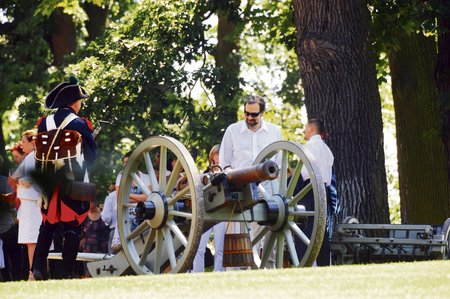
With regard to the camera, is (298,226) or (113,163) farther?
(298,226)

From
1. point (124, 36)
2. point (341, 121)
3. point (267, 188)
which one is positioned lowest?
point (267, 188)

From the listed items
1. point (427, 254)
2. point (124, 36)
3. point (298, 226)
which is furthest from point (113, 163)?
point (124, 36)

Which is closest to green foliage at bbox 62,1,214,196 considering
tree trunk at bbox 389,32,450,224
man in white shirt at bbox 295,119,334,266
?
tree trunk at bbox 389,32,450,224

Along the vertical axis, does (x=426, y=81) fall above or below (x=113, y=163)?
above

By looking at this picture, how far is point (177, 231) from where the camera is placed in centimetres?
809

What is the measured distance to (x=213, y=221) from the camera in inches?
322

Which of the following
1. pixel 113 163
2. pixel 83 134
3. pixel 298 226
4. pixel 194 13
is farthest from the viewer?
pixel 194 13

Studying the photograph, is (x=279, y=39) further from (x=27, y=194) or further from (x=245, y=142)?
(x=27, y=194)

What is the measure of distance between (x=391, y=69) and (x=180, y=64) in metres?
3.54

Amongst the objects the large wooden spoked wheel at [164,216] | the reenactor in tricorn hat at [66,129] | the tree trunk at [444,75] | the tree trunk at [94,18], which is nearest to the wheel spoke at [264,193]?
the large wooden spoked wheel at [164,216]

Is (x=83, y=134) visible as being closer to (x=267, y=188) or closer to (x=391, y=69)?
(x=267, y=188)

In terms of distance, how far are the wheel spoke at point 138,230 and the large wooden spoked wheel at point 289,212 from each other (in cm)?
98

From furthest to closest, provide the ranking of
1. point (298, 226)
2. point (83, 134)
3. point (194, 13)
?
point (194, 13) → point (298, 226) → point (83, 134)

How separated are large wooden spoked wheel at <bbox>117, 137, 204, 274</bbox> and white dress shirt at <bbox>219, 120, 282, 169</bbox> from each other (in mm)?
1575
